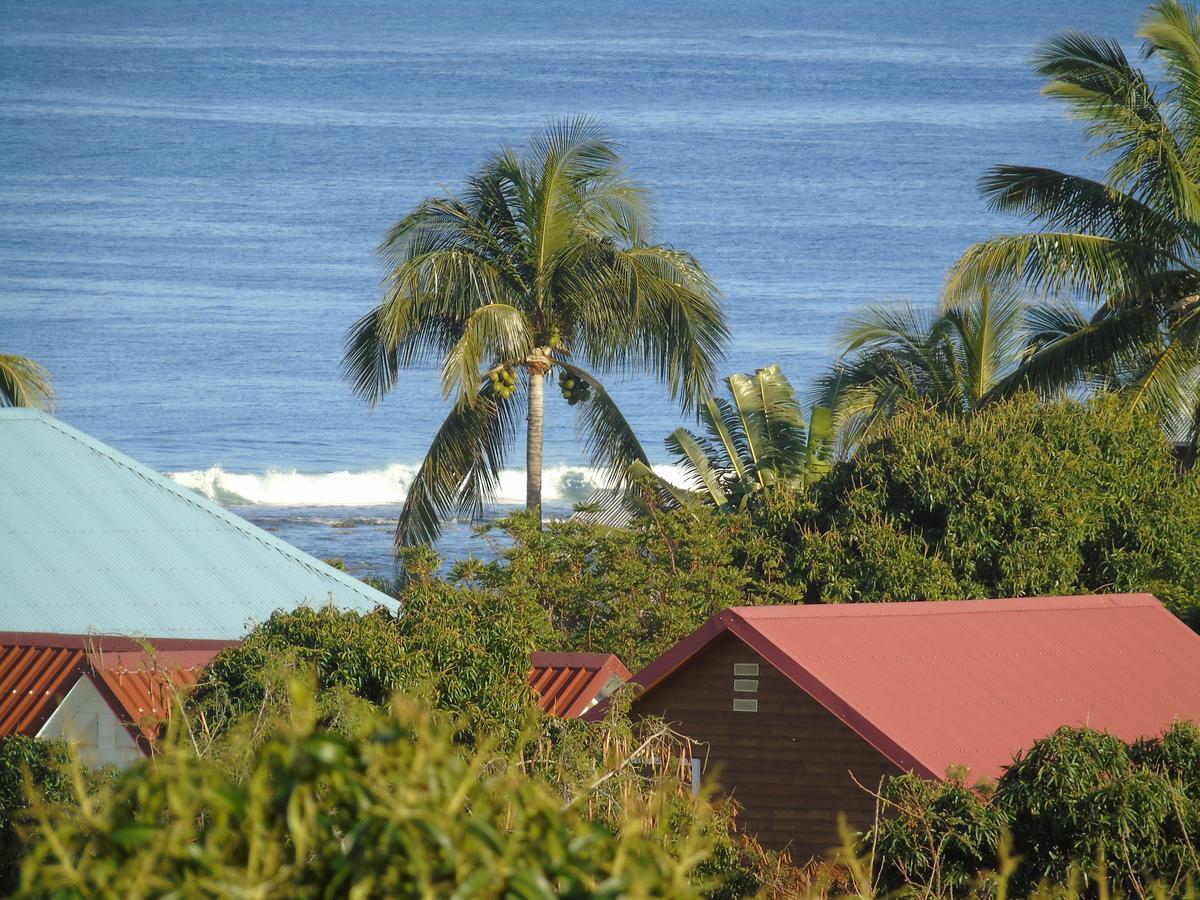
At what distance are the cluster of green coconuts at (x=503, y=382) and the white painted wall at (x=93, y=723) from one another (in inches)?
455

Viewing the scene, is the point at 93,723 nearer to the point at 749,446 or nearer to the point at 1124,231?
the point at 749,446

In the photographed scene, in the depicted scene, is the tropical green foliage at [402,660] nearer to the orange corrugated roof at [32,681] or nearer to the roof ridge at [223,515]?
the orange corrugated roof at [32,681]

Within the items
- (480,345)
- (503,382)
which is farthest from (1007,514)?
(503,382)

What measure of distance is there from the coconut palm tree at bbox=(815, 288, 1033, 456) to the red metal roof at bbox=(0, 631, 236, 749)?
13.3 m

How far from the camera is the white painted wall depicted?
48.4ft

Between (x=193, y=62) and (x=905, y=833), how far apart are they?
161m

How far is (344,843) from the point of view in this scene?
3719mm

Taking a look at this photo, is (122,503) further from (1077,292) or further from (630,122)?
(630,122)

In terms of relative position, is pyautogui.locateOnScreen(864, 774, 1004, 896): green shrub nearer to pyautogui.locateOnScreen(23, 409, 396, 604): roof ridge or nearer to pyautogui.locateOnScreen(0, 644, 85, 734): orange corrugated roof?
pyautogui.locateOnScreen(0, 644, 85, 734): orange corrugated roof

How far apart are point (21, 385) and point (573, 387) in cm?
919

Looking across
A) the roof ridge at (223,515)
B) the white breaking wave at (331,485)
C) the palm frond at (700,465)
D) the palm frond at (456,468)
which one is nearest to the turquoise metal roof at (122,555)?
the roof ridge at (223,515)

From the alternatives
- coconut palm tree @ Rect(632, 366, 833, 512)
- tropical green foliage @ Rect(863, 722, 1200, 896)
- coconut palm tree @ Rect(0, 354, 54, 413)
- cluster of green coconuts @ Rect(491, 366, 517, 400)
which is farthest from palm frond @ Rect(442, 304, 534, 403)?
tropical green foliage @ Rect(863, 722, 1200, 896)

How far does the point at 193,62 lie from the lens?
161375mm

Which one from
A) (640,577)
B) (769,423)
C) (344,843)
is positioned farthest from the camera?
(769,423)
